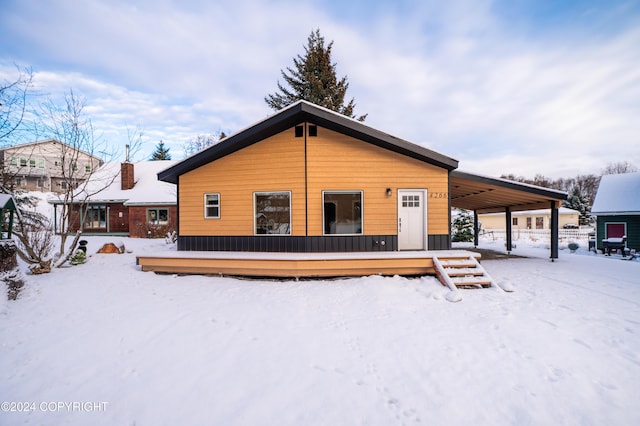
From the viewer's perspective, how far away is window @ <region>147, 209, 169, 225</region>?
18.2 meters

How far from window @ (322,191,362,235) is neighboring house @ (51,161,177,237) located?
13584mm

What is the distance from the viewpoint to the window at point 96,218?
19094mm

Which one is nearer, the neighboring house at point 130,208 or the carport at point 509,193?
the carport at point 509,193

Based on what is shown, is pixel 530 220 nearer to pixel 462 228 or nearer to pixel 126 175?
pixel 462 228

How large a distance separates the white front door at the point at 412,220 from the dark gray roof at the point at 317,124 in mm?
1127

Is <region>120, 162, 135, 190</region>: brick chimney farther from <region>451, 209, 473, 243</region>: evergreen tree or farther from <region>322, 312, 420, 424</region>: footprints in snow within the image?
<region>451, 209, 473, 243</region>: evergreen tree

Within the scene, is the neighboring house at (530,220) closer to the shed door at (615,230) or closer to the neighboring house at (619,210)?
the neighboring house at (619,210)

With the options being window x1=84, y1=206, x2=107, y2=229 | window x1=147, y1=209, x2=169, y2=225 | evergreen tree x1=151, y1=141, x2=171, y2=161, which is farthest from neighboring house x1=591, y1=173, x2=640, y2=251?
evergreen tree x1=151, y1=141, x2=171, y2=161

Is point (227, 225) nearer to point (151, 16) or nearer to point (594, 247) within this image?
point (151, 16)

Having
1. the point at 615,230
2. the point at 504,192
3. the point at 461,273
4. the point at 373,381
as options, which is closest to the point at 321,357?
the point at 373,381

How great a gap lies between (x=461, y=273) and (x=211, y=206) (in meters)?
7.35

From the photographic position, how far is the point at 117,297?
5.70 metres

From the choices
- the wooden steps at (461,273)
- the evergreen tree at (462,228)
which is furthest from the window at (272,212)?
the evergreen tree at (462,228)

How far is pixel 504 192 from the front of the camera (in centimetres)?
974
